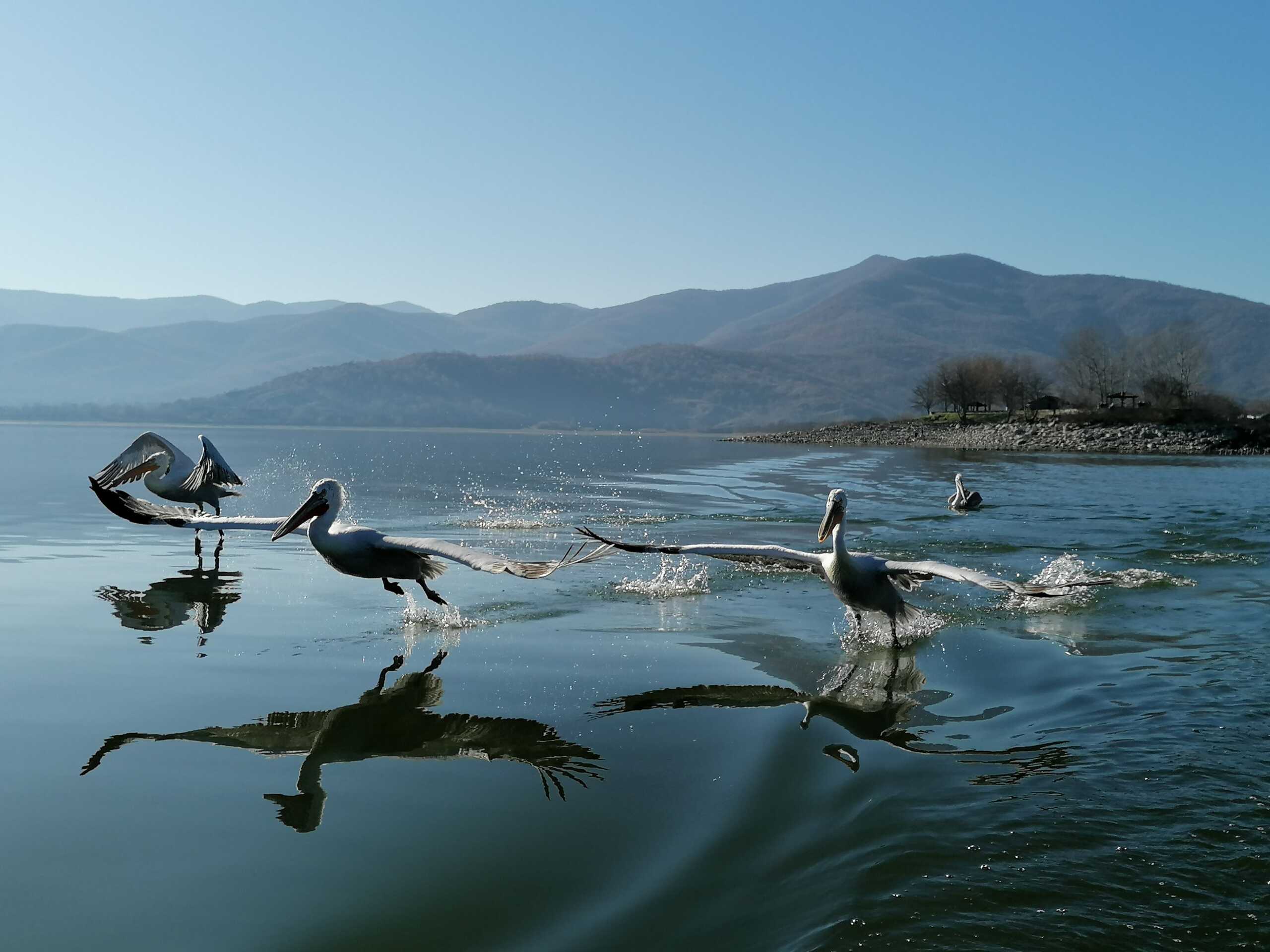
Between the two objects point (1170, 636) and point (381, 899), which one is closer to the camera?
point (381, 899)

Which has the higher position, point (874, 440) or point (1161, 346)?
point (1161, 346)

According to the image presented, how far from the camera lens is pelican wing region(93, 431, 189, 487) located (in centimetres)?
1783

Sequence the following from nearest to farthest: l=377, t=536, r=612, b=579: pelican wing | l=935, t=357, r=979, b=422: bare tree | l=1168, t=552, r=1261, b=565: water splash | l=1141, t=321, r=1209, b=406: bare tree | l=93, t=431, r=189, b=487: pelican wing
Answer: l=377, t=536, r=612, b=579: pelican wing
l=93, t=431, r=189, b=487: pelican wing
l=1168, t=552, r=1261, b=565: water splash
l=1141, t=321, r=1209, b=406: bare tree
l=935, t=357, r=979, b=422: bare tree

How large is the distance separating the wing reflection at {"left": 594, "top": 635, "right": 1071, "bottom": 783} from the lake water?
0.05 metres

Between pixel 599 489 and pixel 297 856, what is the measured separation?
1268 inches

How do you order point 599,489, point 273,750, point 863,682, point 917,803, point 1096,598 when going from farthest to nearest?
point 599,489
point 1096,598
point 863,682
point 273,750
point 917,803

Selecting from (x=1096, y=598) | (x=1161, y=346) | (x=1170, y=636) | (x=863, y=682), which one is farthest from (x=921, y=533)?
(x=1161, y=346)

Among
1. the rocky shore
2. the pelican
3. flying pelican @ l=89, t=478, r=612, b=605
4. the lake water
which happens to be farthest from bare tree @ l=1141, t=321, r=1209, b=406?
flying pelican @ l=89, t=478, r=612, b=605

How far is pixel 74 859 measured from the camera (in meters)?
6.16

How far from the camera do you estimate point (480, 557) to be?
31.8ft

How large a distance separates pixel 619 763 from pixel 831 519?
5.49 metres

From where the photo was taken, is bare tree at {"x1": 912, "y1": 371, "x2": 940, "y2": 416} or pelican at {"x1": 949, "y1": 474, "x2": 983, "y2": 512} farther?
bare tree at {"x1": 912, "y1": 371, "x2": 940, "y2": 416}

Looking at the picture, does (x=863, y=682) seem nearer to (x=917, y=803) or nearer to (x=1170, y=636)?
(x=917, y=803)

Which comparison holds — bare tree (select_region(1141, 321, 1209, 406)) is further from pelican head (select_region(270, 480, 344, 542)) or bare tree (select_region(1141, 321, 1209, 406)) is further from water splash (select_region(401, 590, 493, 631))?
pelican head (select_region(270, 480, 344, 542))
